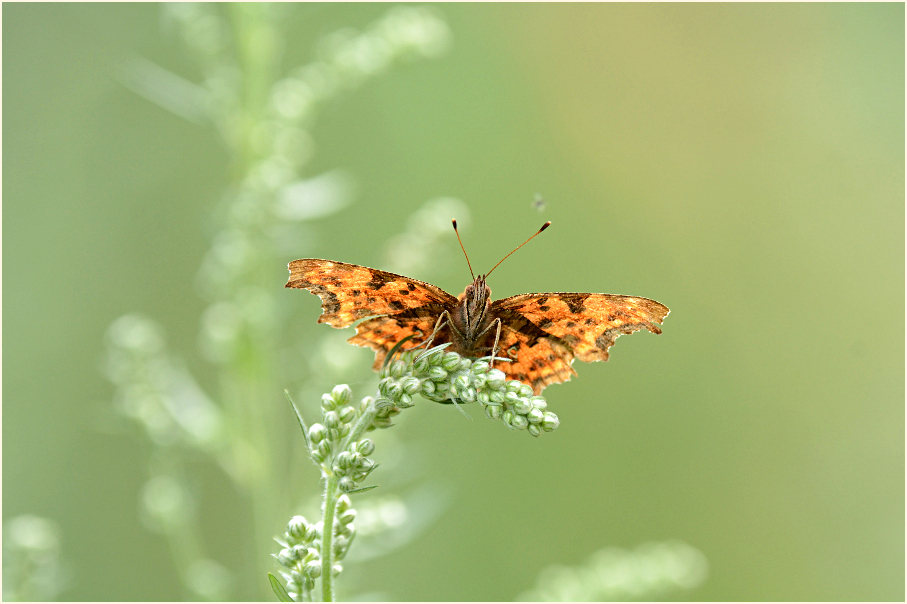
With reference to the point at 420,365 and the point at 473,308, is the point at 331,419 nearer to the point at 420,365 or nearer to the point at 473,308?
the point at 420,365

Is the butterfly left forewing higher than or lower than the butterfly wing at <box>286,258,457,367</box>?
lower

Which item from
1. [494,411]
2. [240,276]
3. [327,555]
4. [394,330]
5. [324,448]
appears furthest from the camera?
[240,276]

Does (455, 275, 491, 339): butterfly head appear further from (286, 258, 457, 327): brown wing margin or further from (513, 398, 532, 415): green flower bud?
(513, 398, 532, 415): green flower bud

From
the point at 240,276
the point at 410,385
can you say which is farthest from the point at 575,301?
the point at 240,276

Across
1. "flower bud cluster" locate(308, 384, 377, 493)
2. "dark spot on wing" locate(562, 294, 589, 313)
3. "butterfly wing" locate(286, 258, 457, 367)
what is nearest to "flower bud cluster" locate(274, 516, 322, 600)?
"flower bud cluster" locate(308, 384, 377, 493)

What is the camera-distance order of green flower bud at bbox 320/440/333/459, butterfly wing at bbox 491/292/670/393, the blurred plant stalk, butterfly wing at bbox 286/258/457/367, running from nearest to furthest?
1. green flower bud at bbox 320/440/333/459
2. butterfly wing at bbox 286/258/457/367
3. butterfly wing at bbox 491/292/670/393
4. the blurred plant stalk

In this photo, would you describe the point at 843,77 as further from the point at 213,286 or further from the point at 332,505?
the point at 332,505
